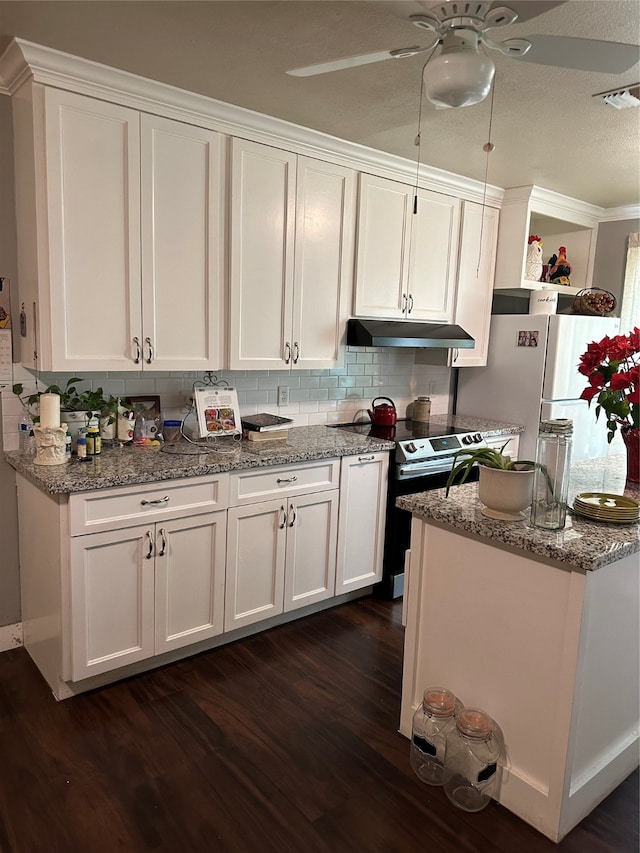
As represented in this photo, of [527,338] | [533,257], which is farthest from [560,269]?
[527,338]

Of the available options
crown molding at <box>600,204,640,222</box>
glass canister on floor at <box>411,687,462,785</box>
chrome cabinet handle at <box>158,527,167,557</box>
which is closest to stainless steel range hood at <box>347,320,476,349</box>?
chrome cabinet handle at <box>158,527,167,557</box>

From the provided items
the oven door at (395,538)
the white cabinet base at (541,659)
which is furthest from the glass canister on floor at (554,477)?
the oven door at (395,538)

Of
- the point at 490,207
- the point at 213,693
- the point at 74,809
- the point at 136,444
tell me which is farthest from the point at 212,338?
the point at 490,207

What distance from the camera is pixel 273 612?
2.99m

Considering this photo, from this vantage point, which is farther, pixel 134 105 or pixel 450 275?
pixel 450 275

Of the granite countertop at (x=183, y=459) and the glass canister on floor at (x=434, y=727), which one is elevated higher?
the granite countertop at (x=183, y=459)

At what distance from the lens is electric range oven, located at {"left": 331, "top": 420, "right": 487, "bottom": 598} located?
337cm

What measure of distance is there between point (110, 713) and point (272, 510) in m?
1.06

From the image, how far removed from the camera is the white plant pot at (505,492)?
6.31ft

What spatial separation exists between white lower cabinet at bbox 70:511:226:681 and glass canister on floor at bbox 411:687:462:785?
1.10 meters

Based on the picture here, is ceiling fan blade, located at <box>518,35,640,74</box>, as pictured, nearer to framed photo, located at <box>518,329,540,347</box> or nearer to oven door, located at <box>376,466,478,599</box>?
oven door, located at <box>376,466,478,599</box>

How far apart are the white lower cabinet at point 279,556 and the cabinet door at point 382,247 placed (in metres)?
1.17

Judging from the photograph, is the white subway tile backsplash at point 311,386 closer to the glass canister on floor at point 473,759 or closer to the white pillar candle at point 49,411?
the white pillar candle at point 49,411

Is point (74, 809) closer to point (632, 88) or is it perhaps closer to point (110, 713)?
point (110, 713)
